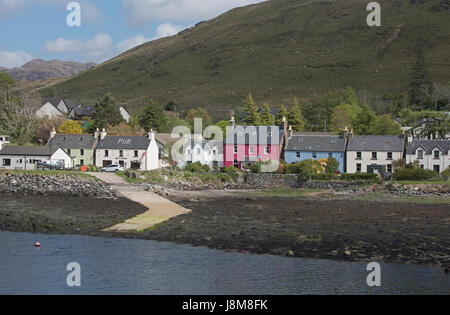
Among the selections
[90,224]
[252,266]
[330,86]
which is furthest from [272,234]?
[330,86]

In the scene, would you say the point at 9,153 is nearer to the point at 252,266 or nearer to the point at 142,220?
the point at 142,220

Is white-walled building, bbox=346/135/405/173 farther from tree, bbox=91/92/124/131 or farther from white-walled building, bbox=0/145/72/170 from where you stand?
tree, bbox=91/92/124/131

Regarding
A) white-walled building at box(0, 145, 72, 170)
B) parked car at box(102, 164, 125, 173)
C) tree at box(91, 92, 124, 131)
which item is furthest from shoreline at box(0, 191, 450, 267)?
tree at box(91, 92, 124, 131)

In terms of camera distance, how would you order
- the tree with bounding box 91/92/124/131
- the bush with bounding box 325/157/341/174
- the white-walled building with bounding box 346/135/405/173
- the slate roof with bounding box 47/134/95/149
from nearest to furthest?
the bush with bounding box 325/157/341/174, the white-walled building with bounding box 346/135/405/173, the slate roof with bounding box 47/134/95/149, the tree with bounding box 91/92/124/131

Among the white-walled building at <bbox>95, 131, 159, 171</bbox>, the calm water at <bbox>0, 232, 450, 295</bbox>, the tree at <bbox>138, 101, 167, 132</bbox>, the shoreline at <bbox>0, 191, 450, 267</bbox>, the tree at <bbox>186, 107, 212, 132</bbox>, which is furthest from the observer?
the tree at <bbox>186, 107, 212, 132</bbox>

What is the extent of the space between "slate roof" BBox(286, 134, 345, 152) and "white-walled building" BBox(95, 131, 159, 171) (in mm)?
20116

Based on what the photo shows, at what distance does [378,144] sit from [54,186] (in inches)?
1756

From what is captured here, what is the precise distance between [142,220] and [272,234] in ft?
36.1

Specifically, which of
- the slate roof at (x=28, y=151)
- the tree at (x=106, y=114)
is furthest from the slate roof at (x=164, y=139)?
the slate roof at (x=28, y=151)

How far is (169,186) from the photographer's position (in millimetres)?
69562

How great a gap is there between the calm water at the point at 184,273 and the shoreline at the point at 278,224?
84.2 inches

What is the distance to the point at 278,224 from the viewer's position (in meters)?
43.8

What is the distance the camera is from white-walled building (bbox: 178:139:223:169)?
86562 mm

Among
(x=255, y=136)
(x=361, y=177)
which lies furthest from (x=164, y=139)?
(x=361, y=177)
